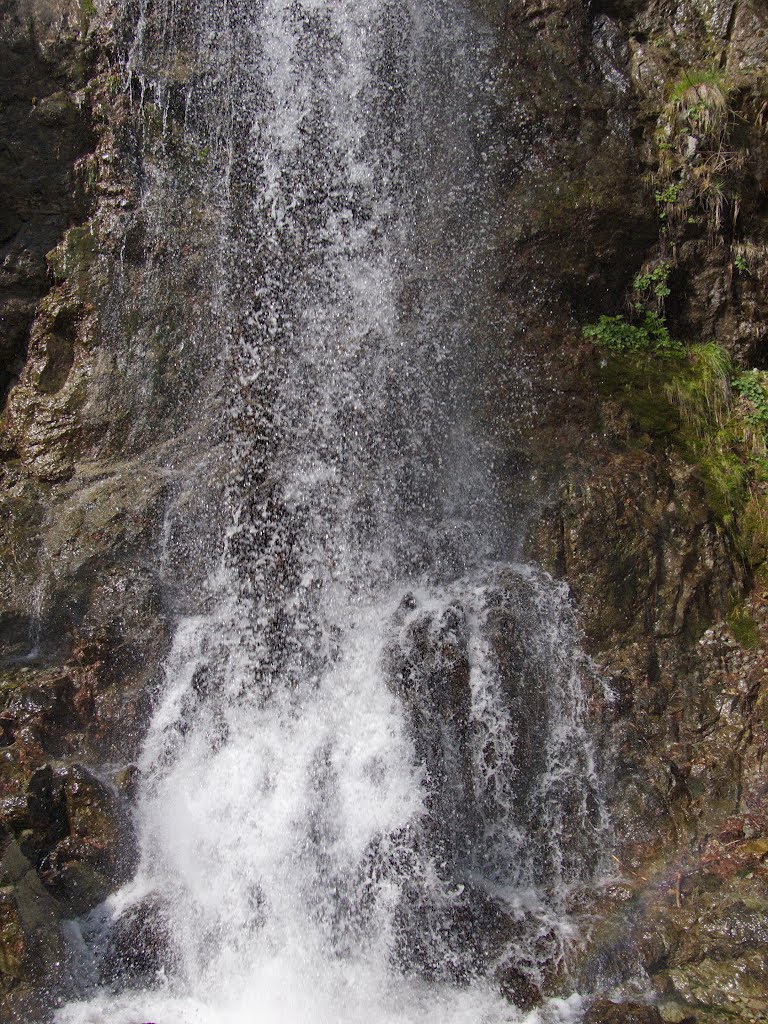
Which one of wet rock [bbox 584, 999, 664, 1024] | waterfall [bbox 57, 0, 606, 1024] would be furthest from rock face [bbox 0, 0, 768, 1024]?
wet rock [bbox 584, 999, 664, 1024]

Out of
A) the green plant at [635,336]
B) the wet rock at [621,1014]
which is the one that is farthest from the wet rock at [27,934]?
the green plant at [635,336]

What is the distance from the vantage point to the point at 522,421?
18.1 feet

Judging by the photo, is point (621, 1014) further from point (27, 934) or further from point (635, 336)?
point (635, 336)

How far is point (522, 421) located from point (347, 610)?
1822 millimetres

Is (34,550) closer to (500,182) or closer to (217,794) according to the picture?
(217,794)

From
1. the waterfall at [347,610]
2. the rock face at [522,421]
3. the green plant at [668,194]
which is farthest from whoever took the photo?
the green plant at [668,194]

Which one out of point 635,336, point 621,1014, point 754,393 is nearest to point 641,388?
point 635,336

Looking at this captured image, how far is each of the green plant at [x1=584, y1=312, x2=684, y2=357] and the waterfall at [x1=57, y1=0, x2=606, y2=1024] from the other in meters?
0.91

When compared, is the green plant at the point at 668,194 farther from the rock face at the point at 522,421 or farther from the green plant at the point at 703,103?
the green plant at the point at 703,103

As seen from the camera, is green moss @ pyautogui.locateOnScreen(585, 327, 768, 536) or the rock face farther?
green moss @ pyautogui.locateOnScreen(585, 327, 768, 536)

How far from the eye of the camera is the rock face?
4.77 meters

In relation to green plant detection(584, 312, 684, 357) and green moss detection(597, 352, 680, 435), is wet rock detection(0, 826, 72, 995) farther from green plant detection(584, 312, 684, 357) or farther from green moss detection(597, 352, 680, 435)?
green plant detection(584, 312, 684, 357)

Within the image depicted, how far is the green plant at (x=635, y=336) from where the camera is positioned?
5.69 m

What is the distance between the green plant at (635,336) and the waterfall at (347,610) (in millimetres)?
914
